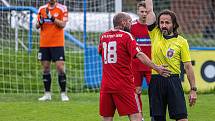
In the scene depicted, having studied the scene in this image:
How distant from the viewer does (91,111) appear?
1223cm

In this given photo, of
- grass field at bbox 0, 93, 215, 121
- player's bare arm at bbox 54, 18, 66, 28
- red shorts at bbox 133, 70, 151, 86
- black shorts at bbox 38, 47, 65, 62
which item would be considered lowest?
grass field at bbox 0, 93, 215, 121

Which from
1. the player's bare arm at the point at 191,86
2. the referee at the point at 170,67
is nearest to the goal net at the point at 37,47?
the referee at the point at 170,67

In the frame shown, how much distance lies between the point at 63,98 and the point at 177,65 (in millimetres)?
5587

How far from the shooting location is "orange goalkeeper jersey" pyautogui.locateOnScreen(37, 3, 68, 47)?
45.6 feet

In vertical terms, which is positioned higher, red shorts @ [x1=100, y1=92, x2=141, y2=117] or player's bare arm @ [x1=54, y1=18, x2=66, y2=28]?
player's bare arm @ [x1=54, y1=18, x2=66, y2=28]

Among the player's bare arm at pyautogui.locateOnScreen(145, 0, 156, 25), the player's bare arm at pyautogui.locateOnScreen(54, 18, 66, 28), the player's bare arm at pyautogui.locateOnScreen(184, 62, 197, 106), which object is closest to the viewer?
the player's bare arm at pyautogui.locateOnScreen(184, 62, 197, 106)

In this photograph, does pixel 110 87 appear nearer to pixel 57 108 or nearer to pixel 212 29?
pixel 57 108

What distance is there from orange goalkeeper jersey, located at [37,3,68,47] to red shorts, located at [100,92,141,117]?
5.35 meters

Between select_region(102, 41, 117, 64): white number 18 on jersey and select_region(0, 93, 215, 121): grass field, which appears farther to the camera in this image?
select_region(0, 93, 215, 121): grass field

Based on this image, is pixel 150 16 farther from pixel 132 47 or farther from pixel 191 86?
pixel 191 86

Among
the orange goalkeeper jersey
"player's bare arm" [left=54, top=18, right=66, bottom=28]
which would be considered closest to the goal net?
the orange goalkeeper jersey

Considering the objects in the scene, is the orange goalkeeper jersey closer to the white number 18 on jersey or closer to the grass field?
the grass field

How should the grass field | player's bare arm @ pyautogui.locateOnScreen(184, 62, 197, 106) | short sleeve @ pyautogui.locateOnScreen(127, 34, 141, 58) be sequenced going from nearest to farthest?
player's bare arm @ pyautogui.locateOnScreen(184, 62, 197, 106) → short sleeve @ pyautogui.locateOnScreen(127, 34, 141, 58) → the grass field

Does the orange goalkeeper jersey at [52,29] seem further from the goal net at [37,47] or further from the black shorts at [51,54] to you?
the goal net at [37,47]
